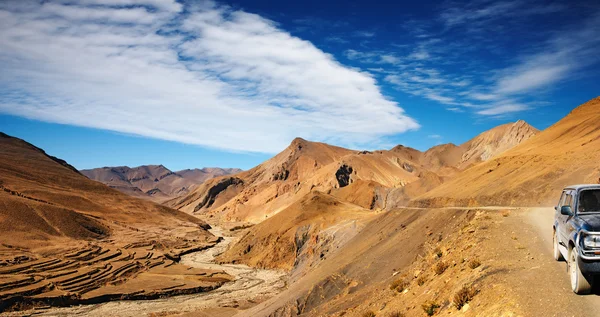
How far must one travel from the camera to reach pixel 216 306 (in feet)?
126

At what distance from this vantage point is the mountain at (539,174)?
31.7 metres

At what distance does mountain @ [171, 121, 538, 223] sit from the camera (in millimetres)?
79438

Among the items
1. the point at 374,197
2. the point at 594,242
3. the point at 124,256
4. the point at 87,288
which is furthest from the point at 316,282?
the point at 374,197

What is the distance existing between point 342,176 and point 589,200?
11031 centimetres

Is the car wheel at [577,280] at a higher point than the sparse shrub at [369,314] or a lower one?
higher

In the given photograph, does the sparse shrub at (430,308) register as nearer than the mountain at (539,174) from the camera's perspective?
Yes

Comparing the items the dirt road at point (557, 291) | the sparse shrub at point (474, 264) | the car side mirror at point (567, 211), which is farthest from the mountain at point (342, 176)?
the car side mirror at point (567, 211)

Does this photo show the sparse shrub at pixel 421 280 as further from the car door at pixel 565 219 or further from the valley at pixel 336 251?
the car door at pixel 565 219

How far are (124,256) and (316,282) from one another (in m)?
41.4

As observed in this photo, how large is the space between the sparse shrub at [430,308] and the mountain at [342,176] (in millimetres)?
57619

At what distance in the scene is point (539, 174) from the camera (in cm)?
3450

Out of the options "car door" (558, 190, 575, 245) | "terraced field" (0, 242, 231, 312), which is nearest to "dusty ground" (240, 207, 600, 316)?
"car door" (558, 190, 575, 245)

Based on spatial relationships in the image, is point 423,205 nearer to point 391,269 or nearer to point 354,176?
point 391,269

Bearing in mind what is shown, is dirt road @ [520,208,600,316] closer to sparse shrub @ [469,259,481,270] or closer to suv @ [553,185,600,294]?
suv @ [553,185,600,294]
